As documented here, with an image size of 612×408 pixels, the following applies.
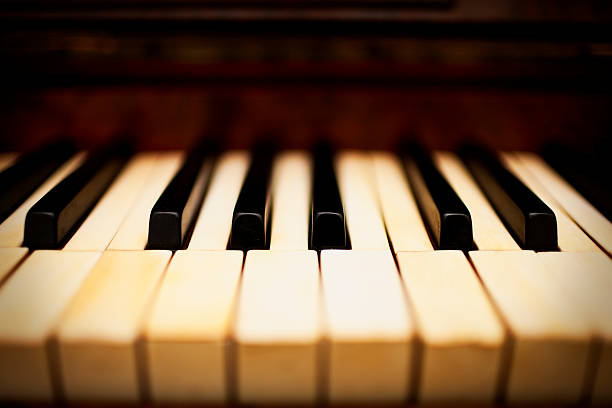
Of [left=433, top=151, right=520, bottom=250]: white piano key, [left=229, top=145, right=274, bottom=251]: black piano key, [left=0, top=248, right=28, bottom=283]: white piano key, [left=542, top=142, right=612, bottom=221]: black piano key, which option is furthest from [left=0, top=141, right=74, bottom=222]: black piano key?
[left=542, top=142, right=612, bottom=221]: black piano key

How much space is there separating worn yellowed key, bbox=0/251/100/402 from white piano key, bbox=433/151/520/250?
0.53 metres

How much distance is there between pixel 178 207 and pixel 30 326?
0.84 feet

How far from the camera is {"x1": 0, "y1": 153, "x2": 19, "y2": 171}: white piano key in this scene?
1.02 m

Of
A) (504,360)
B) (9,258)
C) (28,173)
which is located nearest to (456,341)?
(504,360)

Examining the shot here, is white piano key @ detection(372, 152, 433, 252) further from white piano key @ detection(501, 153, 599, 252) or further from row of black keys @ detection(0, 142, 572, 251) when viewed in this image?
white piano key @ detection(501, 153, 599, 252)

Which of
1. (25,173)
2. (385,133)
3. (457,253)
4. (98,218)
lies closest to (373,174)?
(385,133)

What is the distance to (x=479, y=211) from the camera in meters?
0.84

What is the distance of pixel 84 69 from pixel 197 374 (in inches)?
27.1

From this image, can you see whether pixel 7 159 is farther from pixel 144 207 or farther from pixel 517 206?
pixel 517 206

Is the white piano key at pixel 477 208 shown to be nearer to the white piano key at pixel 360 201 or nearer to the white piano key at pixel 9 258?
the white piano key at pixel 360 201

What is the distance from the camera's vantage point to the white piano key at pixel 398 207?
75 cm

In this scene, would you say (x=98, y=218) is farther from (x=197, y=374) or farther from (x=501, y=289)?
(x=501, y=289)

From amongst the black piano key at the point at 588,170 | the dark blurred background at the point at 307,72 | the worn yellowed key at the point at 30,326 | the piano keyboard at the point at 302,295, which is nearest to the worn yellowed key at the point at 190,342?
the piano keyboard at the point at 302,295

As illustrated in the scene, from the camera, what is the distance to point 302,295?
1.99 ft
